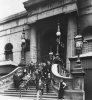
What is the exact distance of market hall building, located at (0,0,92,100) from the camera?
22047mm

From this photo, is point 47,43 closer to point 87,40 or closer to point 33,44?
point 33,44

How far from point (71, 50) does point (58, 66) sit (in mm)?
2578

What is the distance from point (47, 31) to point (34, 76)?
754cm

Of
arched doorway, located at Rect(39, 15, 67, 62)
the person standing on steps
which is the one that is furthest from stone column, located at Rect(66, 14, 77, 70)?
the person standing on steps

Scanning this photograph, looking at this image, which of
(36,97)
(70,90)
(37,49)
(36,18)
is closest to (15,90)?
(36,97)

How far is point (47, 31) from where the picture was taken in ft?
84.8

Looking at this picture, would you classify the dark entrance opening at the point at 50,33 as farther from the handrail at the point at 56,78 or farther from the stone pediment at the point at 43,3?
the handrail at the point at 56,78

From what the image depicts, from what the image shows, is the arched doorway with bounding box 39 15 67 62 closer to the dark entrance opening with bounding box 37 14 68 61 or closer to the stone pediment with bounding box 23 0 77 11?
the dark entrance opening with bounding box 37 14 68 61

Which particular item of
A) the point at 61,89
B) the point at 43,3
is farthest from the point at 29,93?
the point at 43,3

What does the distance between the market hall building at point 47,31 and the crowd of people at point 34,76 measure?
2.35m

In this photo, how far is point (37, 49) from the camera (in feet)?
83.4

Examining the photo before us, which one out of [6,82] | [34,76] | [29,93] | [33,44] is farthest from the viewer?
[33,44]

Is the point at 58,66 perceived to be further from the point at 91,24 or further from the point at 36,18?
the point at 36,18

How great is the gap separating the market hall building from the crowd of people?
2.35m
